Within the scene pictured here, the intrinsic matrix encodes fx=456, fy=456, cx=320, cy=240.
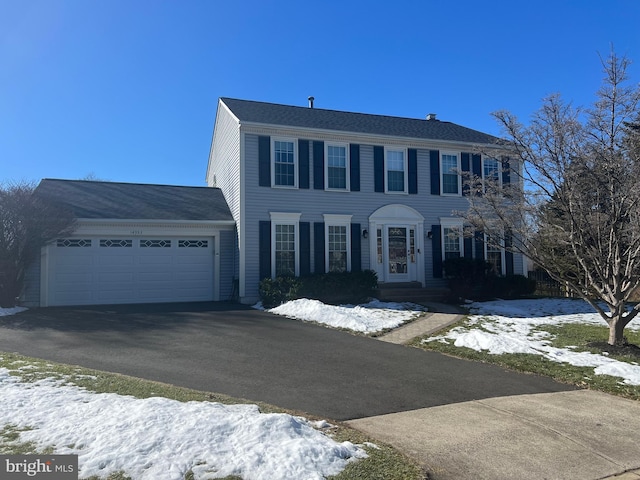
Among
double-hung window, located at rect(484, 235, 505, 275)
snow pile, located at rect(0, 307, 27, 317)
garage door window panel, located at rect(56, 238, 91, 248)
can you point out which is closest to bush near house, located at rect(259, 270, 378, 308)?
double-hung window, located at rect(484, 235, 505, 275)

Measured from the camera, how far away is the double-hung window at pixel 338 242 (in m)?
16.0

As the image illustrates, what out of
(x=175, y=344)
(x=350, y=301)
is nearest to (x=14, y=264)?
(x=175, y=344)

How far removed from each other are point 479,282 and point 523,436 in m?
12.5

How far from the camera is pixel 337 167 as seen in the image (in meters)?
16.4

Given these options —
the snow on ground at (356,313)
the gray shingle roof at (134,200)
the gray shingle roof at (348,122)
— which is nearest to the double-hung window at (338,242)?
A: the snow on ground at (356,313)

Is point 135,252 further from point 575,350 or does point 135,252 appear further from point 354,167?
point 575,350

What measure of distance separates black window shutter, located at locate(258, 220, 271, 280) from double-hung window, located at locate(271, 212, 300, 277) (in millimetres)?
137

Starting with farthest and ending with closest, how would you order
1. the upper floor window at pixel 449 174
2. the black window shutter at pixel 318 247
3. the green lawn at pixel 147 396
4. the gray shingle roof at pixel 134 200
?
the upper floor window at pixel 449 174 < the black window shutter at pixel 318 247 < the gray shingle roof at pixel 134 200 < the green lawn at pixel 147 396

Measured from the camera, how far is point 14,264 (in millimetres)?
13352

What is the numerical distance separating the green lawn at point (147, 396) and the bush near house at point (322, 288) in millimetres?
7671

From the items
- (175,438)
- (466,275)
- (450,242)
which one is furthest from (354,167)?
(175,438)

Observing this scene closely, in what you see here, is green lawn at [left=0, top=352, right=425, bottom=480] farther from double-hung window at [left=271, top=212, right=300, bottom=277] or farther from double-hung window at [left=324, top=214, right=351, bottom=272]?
double-hung window at [left=324, top=214, right=351, bottom=272]

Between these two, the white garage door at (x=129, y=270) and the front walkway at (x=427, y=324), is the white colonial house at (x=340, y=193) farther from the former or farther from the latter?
the front walkway at (x=427, y=324)

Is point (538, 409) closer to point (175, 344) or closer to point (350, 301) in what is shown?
point (175, 344)
